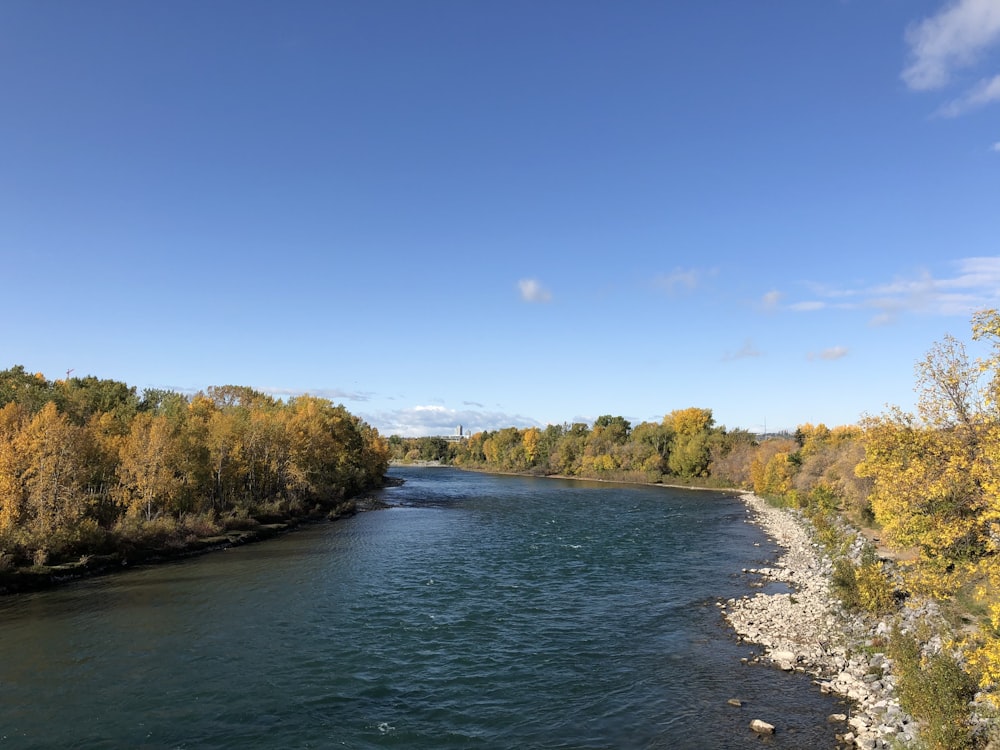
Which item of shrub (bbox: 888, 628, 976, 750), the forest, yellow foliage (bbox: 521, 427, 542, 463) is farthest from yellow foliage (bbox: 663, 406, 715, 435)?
shrub (bbox: 888, 628, 976, 750)

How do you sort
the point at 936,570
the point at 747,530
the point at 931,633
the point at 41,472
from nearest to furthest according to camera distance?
the point at 936,570 → the point at 931,633 → the point at 41,472 → the point at 747,530

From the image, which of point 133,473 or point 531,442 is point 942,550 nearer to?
point 133,473

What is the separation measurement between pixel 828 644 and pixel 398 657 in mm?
19173

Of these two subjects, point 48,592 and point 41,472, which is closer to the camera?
point 48,592

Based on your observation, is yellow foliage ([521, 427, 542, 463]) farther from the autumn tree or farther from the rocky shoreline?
the rocky shoreline

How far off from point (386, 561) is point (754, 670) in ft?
96.5

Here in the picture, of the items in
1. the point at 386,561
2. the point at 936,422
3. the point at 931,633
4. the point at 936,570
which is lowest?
the point at 386,561

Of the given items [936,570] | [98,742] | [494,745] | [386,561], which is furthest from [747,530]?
[98,742]

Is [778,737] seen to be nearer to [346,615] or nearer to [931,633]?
[931,633]

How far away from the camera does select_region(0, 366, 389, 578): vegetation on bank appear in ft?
128

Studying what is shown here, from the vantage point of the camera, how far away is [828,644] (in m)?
24.5

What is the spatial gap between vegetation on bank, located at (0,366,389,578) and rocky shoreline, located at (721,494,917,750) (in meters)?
43.4

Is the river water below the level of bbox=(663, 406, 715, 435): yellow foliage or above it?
below

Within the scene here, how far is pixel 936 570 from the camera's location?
1881cm
